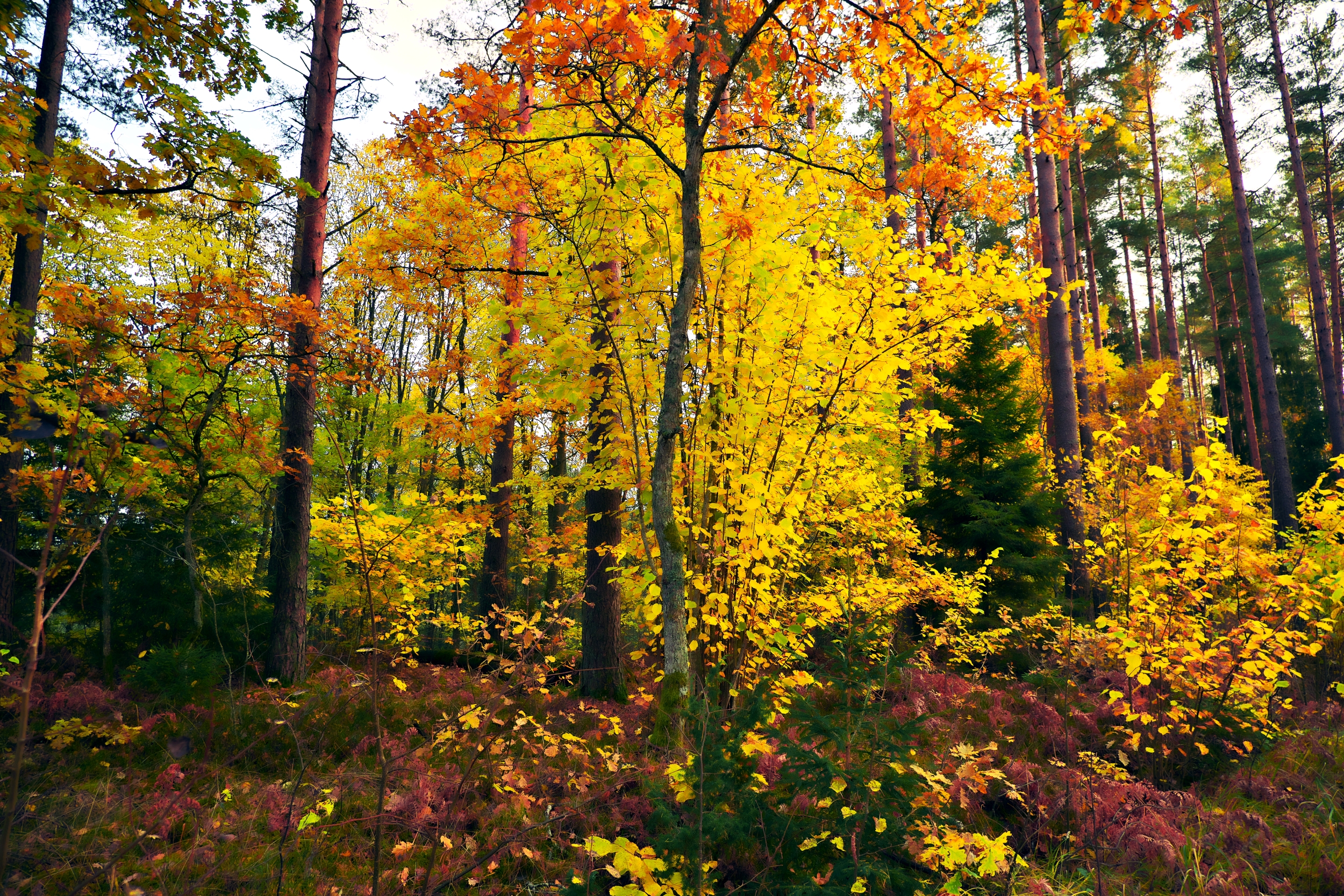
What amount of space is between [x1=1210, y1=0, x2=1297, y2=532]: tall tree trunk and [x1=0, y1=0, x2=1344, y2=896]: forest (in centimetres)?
629

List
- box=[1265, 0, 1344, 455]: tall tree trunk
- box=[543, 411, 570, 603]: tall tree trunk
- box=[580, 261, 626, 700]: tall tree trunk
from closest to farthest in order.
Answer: box=[580, 261, 626, 700]: tall tree trunk → box=[543, 411, 570, 603]: tall tree trunk → box=[1265, 0, 1344, 455]: tall tree trunk

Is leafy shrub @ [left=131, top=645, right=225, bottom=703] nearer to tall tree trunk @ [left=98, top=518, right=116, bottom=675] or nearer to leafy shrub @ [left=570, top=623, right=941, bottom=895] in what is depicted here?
tall tree trunk @ [left=98, top=518, right=116, bottom=675]

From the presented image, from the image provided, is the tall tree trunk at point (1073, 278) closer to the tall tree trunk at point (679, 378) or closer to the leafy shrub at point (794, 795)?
the tall tree trunk at point (679, 378)

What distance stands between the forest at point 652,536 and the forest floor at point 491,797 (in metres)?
Result: 0.05

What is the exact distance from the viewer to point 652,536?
573cm

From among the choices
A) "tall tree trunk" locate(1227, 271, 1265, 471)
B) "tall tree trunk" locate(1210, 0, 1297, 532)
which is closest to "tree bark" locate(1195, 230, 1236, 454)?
"tall tree trunk" locate(1227, 271, 1265, 471)

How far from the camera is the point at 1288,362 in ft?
89.9

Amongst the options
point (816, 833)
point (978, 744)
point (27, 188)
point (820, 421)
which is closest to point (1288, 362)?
point (978, 744)

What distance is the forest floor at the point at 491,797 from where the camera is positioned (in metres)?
3.71

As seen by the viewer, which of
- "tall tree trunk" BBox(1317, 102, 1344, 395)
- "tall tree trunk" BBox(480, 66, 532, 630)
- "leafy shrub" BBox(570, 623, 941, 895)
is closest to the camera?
"leafy shrub" BBox(570, 623, 941, 895)

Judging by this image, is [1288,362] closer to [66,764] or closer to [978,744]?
[978,744]

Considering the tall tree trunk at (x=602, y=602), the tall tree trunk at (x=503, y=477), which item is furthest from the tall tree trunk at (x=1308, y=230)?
the tall tree trunk at (x=503, y=477)

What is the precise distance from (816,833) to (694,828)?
703mm

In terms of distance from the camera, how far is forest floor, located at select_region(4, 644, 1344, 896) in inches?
146
